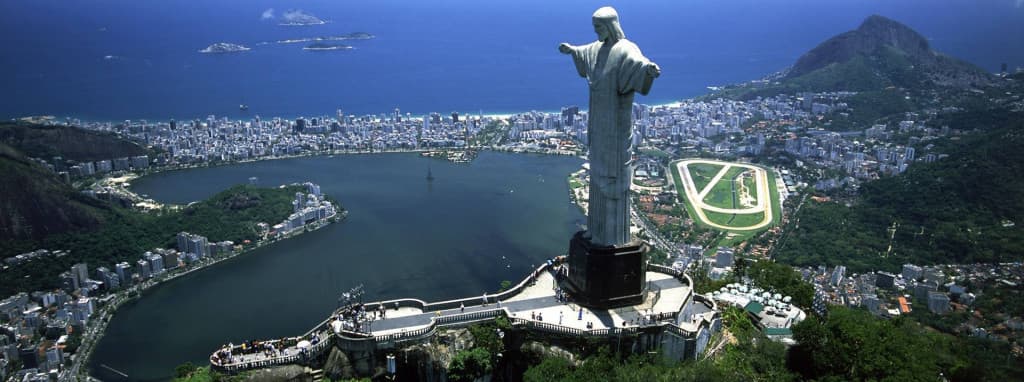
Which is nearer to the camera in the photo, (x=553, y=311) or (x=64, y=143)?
(x=553, y=311)

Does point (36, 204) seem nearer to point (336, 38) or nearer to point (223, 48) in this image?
point (223, 48)

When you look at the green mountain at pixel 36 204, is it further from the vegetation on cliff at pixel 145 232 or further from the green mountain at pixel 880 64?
the green mountain at pixel 880 64

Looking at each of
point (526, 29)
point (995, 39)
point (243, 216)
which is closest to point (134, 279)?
point (243, 216)

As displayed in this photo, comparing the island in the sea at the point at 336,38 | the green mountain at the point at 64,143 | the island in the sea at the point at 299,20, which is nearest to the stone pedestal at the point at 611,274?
the green mountain at the point at 64,143

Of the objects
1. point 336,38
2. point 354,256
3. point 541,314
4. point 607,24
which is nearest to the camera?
point 607,24

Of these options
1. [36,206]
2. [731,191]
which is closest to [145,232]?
[36,206]

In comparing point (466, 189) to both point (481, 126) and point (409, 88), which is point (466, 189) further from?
point (409, 88)
